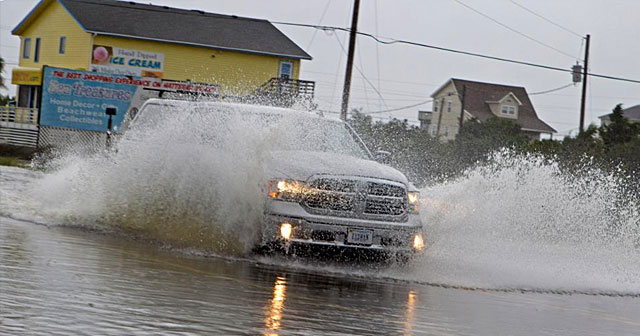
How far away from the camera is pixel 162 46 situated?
168 feet

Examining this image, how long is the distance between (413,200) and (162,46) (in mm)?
41752

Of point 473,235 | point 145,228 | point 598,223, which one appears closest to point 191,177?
point 145,228

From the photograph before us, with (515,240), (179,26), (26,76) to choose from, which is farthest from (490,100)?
(515,240)

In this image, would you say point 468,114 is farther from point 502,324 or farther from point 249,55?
point 502,324

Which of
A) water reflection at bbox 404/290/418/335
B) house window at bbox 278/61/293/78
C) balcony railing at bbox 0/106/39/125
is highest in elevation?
house window at bbox 278/61/293/78

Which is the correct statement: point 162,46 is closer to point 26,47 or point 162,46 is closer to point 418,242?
point 26,47

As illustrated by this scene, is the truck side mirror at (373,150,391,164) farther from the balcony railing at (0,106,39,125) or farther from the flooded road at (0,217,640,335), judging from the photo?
the balcony railing at (0,106,39,125)

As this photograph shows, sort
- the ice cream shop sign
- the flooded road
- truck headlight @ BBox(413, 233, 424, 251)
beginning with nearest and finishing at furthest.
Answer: the flooded road
truck headlight @ BBox(413, 233, 424, 251)
the ice cream shop sign

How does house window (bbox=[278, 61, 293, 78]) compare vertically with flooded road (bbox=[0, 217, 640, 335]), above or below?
above

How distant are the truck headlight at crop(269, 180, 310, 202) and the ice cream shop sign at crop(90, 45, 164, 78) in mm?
40662

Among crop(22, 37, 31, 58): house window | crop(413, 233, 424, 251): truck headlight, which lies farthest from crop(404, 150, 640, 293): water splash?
crop(22, 37, 31, 58): house window

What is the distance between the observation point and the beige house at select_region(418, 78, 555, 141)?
83.9 m

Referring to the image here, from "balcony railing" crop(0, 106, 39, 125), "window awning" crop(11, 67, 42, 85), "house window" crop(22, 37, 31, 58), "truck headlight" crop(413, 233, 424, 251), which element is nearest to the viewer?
"truck headlight" crop(413, 233, 424, 251)

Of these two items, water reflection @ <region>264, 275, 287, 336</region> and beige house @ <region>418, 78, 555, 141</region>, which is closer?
water reflection @ <region>264, 275, 287, 336</region>
